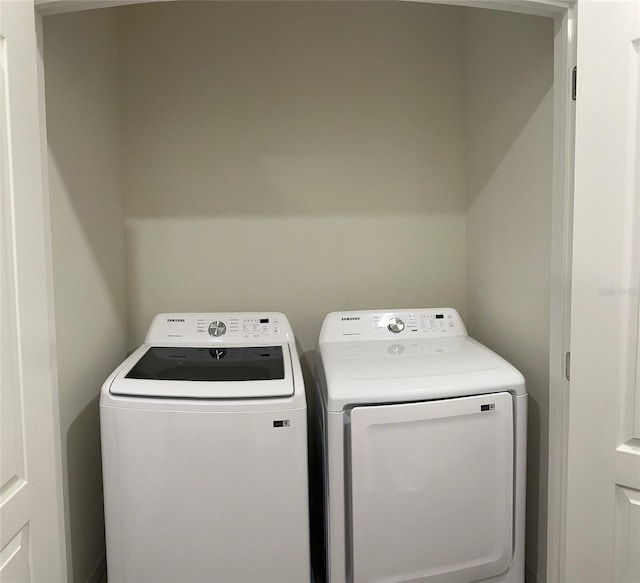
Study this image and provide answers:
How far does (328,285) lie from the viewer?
7.57 feet

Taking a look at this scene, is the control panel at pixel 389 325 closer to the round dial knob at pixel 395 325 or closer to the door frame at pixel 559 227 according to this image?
the round dial knob at pixel 395 325

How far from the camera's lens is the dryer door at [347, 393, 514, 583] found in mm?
1508

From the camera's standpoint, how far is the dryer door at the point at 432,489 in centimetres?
151

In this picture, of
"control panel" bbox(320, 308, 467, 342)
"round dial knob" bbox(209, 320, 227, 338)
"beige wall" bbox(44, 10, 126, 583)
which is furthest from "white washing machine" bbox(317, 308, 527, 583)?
"beige wall" bbox(44, 10, 126, 583)

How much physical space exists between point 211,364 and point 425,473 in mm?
797

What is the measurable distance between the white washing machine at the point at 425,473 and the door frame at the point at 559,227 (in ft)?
0.60

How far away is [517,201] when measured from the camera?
1849 millimetres

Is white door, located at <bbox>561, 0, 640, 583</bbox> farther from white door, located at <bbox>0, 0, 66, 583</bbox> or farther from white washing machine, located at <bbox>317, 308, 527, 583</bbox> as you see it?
white door, located at <bbox>0, 0, 66, 583</bbox>

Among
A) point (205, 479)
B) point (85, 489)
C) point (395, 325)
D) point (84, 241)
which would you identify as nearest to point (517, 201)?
point (395, 325)

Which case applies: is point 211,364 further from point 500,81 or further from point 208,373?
point 500,81

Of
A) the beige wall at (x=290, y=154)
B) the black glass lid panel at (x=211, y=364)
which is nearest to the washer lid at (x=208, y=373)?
the black glass lid panel at (x=211, y=364)

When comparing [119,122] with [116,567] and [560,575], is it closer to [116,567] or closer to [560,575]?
[116,567]

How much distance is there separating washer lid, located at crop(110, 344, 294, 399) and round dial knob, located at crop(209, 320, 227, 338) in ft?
0.23

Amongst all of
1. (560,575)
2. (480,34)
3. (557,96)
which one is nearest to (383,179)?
(480,34)
